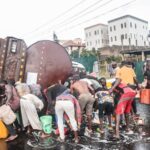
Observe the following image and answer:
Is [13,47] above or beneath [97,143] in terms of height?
above

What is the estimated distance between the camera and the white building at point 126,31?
9812 cm

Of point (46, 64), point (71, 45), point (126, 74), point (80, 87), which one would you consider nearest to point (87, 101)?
point (80, 87)

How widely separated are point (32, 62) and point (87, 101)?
3.64 meters

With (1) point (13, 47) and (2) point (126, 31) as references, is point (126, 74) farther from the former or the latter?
(2) point (126, 31)

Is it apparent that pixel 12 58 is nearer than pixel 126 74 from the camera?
No

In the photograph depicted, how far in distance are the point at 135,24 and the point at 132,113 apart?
96.5 meters

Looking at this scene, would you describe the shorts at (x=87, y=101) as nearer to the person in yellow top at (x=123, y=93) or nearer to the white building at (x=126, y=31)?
the person in yellow top at (x=123, y=93)

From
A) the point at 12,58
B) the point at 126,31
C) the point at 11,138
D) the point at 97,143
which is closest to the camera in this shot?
the point at 97,143

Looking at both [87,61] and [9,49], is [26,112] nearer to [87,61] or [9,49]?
[9,49]

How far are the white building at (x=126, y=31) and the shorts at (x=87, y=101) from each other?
87.4m

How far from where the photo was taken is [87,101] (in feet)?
Result: 28.5

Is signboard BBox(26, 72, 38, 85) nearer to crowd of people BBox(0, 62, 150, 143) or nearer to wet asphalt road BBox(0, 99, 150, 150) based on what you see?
crowd of people BBox(0, 62, 150, 143)

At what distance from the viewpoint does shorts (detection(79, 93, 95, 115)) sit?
8.60m

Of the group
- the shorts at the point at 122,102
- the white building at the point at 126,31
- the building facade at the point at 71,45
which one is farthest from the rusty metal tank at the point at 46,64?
the white building at the point at 126,31
